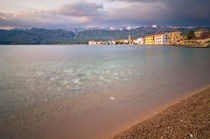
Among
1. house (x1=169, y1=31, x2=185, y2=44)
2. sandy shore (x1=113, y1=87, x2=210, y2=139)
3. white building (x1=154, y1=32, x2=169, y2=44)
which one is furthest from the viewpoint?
white building (x1=154, y1=32, x2=169, y2=44)

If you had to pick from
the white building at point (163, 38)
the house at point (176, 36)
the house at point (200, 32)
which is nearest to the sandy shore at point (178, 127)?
the house at point (200, 32)

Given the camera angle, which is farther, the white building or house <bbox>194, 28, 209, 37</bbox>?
the white building

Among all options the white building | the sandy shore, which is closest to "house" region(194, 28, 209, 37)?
the white building

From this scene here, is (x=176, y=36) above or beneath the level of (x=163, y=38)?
above

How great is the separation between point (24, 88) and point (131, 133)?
290 inches

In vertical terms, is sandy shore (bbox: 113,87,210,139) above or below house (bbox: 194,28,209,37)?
below

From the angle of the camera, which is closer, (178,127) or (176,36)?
(178,127)

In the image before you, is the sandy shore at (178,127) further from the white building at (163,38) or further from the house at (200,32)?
the white building at (163,38)

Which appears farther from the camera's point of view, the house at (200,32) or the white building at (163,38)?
the white building at (163,38)

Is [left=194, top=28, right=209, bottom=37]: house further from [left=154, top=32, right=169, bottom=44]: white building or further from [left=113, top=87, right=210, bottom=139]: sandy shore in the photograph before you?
[left=113, top=87, right=210, bottom=139]: sandy shore

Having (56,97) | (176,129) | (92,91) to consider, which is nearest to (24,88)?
(56,97)

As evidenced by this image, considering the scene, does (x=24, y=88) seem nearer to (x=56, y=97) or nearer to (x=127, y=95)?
(x=56, y=97)

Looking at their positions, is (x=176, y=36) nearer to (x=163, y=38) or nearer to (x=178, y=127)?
(x=163, y=38)

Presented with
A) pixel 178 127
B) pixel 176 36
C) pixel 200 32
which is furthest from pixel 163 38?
pixel 178 127
